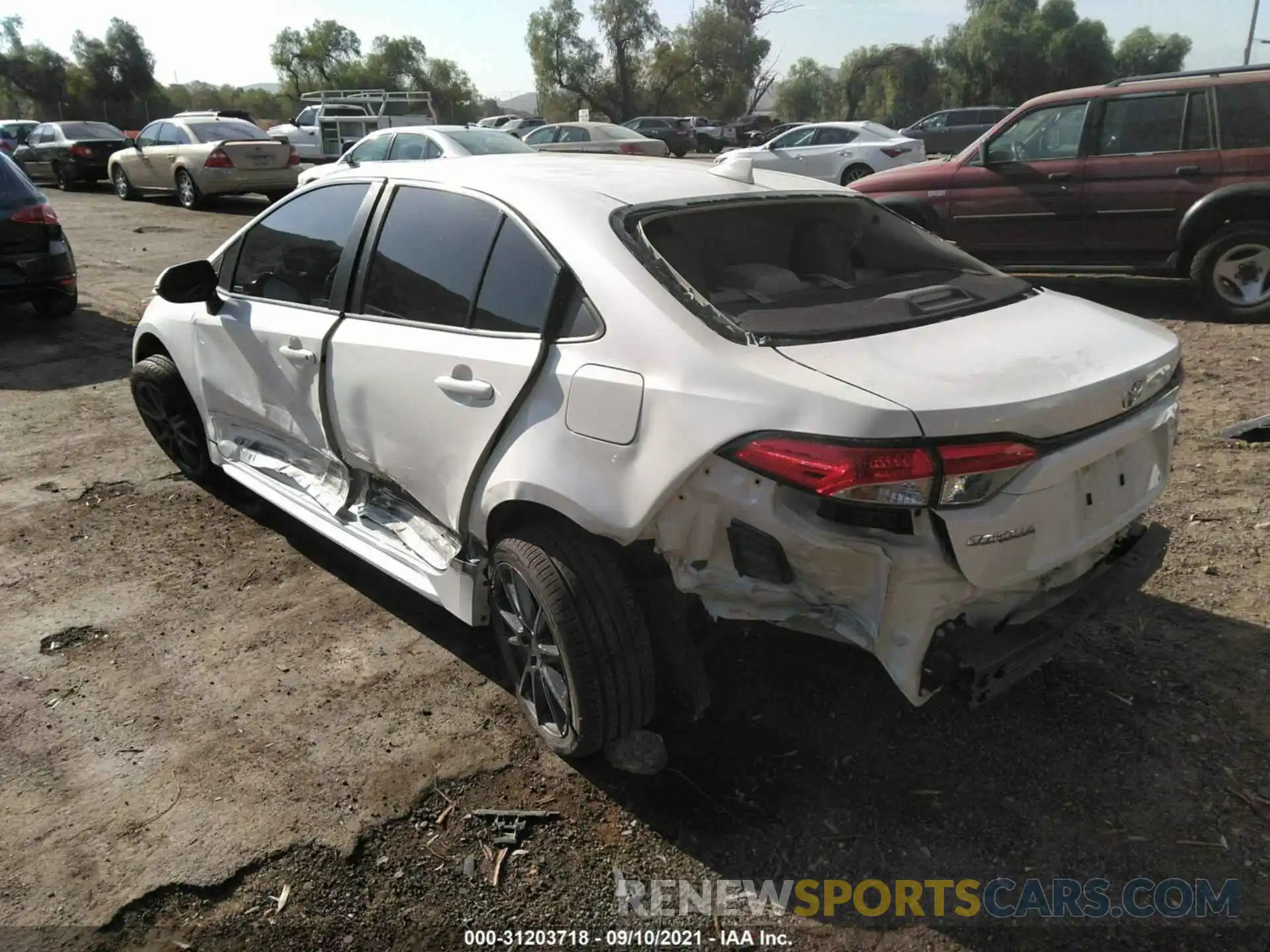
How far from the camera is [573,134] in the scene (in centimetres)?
1922

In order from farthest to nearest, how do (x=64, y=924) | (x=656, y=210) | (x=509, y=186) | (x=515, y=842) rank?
(x=509, y=186) < (x=656, y=210) < (x=515, y=842) < (x=64, y=924)

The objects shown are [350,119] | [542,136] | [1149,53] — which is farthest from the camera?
[1149,53]

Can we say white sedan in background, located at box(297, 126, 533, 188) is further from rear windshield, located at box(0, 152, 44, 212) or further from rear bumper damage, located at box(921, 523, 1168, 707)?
rear bumper damage, located at box(921, 523, 1168, 707)

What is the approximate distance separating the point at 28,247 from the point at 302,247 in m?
5.76

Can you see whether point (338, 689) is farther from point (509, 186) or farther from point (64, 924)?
point (509, 186)

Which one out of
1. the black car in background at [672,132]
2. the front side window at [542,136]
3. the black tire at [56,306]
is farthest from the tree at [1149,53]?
the black tire at [56,306]

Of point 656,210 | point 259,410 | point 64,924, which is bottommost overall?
point 64,924

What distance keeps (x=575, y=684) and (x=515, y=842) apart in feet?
1.47

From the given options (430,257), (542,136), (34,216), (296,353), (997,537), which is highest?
(542,136)

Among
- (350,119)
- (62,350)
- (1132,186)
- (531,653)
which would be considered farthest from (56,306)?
(350,119)

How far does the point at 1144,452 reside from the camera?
8.47 ft

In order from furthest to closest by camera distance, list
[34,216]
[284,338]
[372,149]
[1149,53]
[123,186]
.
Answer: [1149,53], [123,186], [372,149], [34,216], [284,338]

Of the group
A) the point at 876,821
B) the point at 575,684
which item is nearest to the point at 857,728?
the point at 876,821

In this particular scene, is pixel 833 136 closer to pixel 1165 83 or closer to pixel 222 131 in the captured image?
pixel 1165 83
